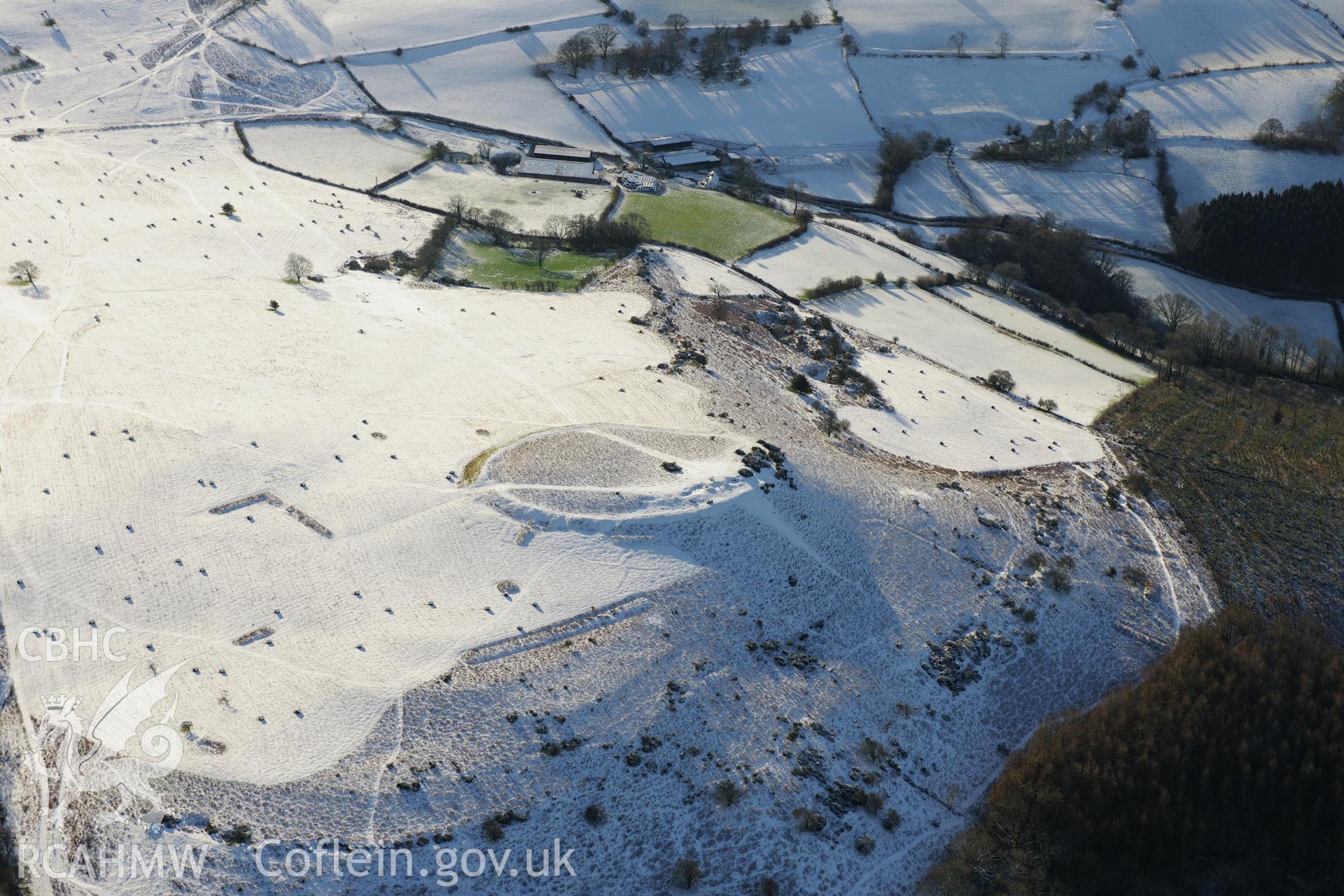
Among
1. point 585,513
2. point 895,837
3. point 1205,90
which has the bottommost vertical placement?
point 895,837

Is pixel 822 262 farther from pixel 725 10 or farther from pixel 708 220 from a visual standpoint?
pixel 725 10

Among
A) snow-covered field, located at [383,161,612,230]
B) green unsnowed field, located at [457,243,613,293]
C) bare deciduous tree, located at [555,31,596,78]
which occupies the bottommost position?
green unsnowed field, located at [457,243,613,293]

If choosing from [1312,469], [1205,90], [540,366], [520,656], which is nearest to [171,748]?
[520,656]

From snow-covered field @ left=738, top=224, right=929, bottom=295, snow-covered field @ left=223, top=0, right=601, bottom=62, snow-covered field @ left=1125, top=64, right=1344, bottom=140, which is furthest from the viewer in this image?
snow-covered field @ left=223, top=0, right=601, bottom=62

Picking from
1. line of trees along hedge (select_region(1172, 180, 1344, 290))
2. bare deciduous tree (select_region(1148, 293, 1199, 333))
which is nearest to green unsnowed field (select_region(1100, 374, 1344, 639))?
bare deciduous tree (select_region(1148, 293, 1199, 333))

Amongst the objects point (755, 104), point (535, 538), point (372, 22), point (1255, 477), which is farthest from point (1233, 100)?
point (535, 538)

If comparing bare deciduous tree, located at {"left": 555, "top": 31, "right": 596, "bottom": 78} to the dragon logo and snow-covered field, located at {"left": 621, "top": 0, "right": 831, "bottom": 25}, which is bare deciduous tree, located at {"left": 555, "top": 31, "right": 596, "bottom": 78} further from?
the dragon logo

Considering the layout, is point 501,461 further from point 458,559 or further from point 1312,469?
point 1312,469
